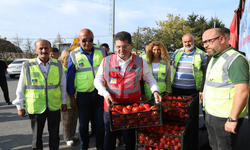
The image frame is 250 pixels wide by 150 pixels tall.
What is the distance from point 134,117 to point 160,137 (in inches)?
19.2

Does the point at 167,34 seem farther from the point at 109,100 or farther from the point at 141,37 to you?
the point at 109,100

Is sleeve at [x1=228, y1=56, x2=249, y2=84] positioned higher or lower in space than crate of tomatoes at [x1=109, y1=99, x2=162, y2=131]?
higher

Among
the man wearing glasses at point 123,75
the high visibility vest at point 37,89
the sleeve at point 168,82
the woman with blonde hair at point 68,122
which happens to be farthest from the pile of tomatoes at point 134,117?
the woman with blonde hair at point 68,122

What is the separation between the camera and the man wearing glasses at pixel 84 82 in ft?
10.5

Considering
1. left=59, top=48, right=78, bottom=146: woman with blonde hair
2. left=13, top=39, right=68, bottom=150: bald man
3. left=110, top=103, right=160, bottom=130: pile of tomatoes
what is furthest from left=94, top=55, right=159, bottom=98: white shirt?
left=59, top=48, right=78, bottom=146: woman with blonde hair

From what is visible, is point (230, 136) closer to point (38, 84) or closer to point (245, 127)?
point (38, 84)

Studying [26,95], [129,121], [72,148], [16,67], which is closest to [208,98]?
[129,121]

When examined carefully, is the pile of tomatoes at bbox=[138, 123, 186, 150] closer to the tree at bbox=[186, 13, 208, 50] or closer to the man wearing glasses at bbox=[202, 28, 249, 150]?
the man wearing glasses at bbox=[202, 28, 249, 150]

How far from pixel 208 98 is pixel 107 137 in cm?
151

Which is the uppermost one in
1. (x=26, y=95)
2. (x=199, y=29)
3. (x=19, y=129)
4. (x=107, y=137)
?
(x=199, y=29)

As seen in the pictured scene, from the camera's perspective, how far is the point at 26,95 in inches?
112

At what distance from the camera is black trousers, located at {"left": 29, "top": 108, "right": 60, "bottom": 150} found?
9.42ft

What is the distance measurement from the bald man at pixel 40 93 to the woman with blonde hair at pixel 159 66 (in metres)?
1.78

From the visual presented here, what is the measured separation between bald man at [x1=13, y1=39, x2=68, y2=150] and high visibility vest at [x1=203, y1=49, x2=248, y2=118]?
2.30 m
